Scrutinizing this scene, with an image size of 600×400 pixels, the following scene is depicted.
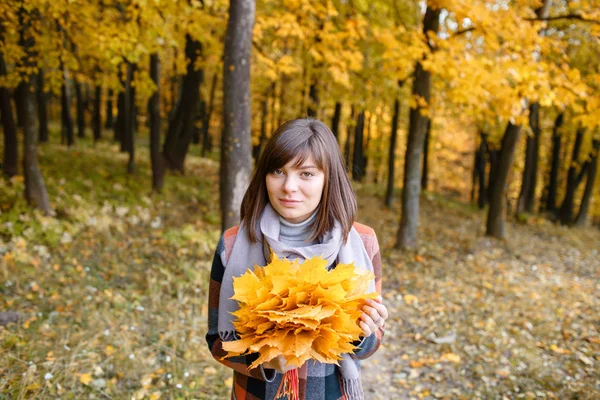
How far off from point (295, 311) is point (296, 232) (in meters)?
Result: 0.47

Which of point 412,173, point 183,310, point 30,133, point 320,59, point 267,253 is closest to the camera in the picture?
point 267,253

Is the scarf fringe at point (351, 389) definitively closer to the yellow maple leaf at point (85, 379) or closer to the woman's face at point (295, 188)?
the woman's face at point (295, 188)

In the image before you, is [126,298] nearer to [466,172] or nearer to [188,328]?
[188,328]

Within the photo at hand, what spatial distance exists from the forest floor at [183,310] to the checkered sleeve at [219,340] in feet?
7.42

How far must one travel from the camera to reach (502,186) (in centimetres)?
1055

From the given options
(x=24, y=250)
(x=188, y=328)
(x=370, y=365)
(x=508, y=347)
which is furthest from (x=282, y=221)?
(x=24, y=250)

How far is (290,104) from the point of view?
17312mm

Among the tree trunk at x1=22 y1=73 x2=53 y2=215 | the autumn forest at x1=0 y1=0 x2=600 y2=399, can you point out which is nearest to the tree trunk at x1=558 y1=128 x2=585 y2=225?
the autumn forest at x1=0 y1=0 x2=600 y2=399

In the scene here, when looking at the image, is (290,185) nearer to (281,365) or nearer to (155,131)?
(281,365)

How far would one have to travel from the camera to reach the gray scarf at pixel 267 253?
1654mm

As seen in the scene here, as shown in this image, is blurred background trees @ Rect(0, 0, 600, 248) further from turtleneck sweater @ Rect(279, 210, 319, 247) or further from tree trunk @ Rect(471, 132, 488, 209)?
tree trunk @ Rect(471, 132, 488, 209)

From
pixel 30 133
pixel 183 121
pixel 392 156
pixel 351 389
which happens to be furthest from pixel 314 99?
pixel 351 389

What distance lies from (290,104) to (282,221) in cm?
1617

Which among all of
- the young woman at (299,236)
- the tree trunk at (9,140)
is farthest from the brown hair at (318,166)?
the tree trunk at (9,140)
